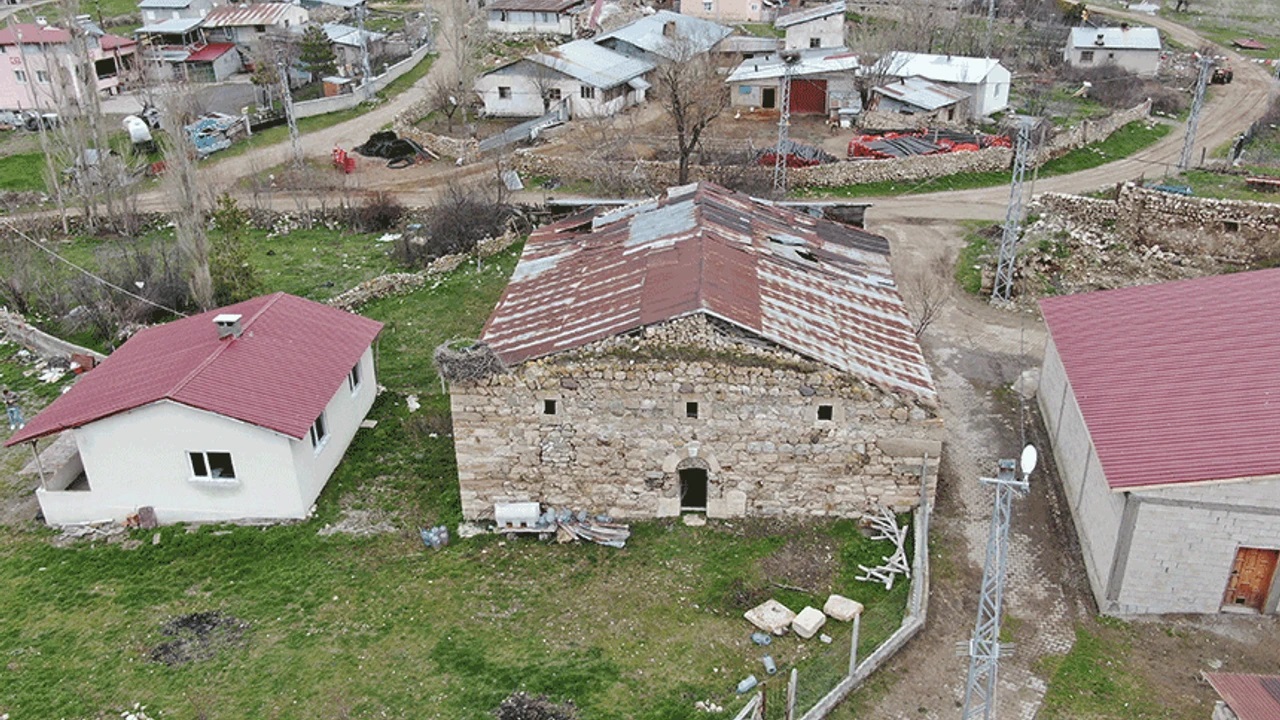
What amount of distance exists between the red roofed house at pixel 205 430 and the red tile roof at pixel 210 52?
47731 millimetres

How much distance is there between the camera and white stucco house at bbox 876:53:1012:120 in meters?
50.8

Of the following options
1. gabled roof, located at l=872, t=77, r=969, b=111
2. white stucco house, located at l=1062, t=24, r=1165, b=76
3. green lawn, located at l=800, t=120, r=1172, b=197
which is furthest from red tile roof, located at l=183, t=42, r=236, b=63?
white stucco house, located at l=1062, t=24, r=1165, b=76

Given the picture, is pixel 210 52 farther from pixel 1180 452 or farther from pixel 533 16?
pixel 1180 452

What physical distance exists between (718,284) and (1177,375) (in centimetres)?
894

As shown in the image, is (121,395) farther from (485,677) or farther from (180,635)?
(485,677)

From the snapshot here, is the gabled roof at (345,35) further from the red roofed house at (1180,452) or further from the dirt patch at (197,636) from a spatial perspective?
the red roofed house at (1180,452)

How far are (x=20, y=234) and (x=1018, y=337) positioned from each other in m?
36.0

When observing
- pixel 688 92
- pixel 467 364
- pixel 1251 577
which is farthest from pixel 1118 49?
pixel 467 364

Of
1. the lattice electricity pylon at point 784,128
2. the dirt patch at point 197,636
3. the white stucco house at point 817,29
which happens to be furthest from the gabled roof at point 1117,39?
the dirt patch at point 197,636

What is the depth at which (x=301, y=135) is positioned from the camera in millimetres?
51438

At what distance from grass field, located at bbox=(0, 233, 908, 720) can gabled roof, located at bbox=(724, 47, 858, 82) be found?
118 ft

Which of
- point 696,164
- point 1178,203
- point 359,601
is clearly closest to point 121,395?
point 359,601

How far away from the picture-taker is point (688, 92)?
4609 centimetres

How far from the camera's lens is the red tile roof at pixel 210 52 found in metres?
63.9
